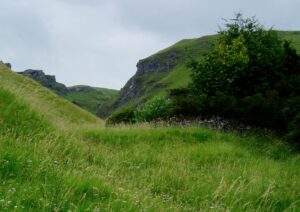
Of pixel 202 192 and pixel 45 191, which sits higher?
pixel 45 191

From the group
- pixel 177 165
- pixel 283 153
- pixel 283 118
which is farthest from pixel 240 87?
pixel 177 165

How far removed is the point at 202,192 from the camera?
11.2 meters

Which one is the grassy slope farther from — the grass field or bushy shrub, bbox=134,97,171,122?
bushy shrub, bbox=134,97,171,122

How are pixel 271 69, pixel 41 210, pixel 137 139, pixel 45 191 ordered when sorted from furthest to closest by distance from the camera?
1. pixel 271 69
2. pixel 137 139
3. pixel 45 191
4. pixel 41 210

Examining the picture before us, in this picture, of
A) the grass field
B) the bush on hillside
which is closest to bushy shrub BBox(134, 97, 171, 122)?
the bush on hillside

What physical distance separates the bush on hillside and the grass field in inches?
55.3

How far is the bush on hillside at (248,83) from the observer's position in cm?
2247

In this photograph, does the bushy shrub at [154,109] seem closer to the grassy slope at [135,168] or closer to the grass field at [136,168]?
the grass field at [136,168]

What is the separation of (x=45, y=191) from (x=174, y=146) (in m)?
12.2

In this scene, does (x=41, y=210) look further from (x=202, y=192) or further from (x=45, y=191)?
(x=202, y=192)

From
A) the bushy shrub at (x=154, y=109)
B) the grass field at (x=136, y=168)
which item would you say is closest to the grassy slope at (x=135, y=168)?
the grass field at (x=136, y=168)

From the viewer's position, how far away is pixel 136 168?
13086 mm

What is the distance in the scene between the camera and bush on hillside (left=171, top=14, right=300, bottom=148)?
22.5 metres

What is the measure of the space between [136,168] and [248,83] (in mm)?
16050
